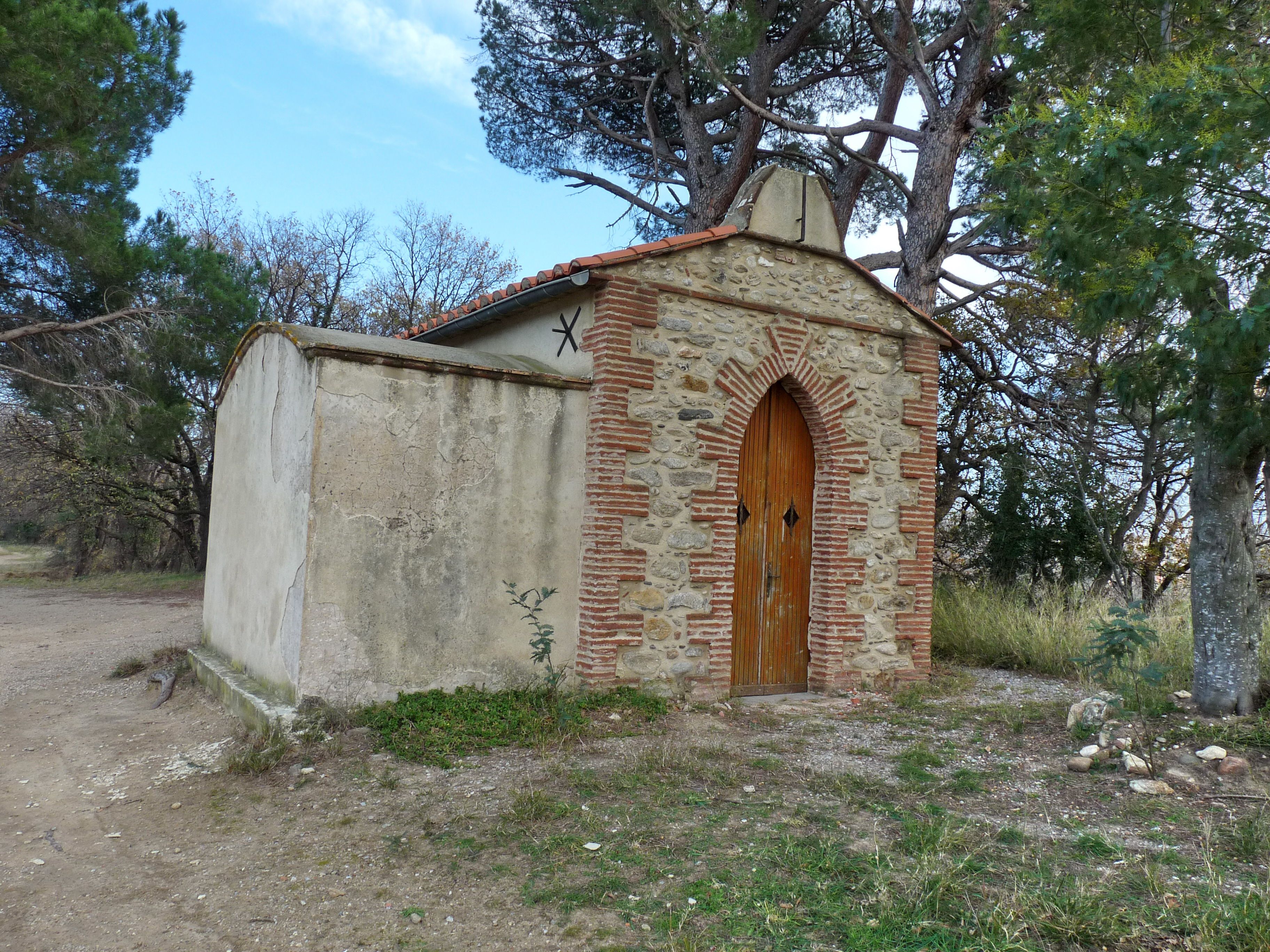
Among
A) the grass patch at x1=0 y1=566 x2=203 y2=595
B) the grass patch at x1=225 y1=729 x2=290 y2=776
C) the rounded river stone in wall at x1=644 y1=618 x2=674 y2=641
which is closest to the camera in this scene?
the grass patch at x1=225 y1=729 x2=290 y2=776

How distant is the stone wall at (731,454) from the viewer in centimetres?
677

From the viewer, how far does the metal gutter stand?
22.0ft

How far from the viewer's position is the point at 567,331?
23.6 feet

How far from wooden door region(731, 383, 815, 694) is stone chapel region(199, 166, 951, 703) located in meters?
0.02

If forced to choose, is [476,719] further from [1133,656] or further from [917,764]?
[1133,656]

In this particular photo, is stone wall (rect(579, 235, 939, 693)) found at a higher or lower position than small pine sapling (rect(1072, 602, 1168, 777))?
higher

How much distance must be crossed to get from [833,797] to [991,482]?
9.00m

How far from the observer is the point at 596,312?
6.84 meters

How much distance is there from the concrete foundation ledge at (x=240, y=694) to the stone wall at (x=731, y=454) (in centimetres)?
217

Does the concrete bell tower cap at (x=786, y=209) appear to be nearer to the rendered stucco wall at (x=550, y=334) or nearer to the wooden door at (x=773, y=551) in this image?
the wooden door at (x=773, y=551)

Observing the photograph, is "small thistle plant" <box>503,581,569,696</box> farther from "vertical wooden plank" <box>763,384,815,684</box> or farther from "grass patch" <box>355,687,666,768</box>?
"vertical wooden plank" <box>763,384,815,684</box>

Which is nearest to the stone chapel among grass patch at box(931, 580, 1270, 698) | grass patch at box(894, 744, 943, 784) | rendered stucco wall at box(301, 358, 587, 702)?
rendered stucco wall at box(301, 358, 587, 702)

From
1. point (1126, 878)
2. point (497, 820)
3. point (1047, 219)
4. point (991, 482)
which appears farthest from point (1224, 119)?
point (991, 482)

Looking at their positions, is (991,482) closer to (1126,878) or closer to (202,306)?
(1126,878)
